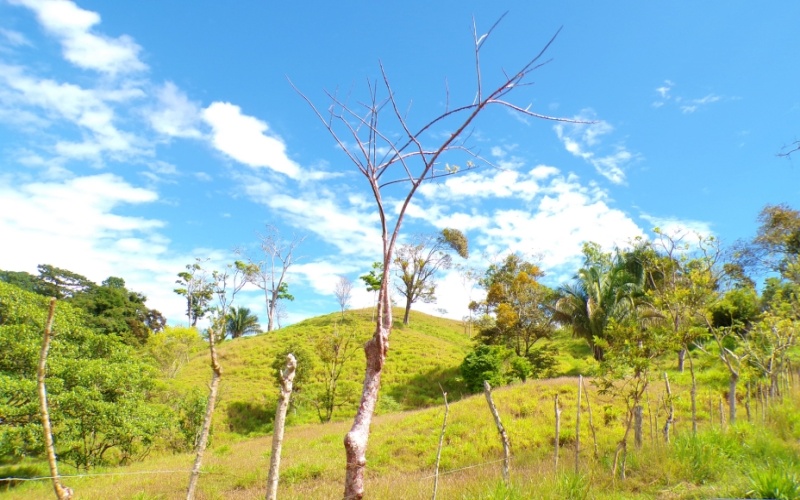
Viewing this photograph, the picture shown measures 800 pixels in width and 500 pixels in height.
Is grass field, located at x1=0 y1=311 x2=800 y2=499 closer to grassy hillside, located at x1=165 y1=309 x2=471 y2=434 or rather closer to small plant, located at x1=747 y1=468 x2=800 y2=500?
small plant, located at x1=747 y1=468 x2=800 y2=500

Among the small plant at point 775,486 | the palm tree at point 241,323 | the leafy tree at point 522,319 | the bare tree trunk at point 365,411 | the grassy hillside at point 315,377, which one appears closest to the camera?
the bare tree trunk at point 365,411

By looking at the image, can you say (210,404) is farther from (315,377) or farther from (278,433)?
(315,377)

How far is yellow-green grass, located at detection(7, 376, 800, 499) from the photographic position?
5.92m

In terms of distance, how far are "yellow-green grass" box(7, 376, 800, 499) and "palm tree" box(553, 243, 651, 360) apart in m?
8.69

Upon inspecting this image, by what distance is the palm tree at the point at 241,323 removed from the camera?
45969 mm

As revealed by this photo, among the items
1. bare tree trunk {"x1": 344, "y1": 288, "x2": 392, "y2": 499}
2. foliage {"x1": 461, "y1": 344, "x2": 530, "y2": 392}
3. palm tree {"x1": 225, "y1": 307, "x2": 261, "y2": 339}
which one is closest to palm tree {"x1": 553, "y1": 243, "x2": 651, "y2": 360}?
foliage {"x1": 461, "y1": 344, "x2": 530, "y2": 392}

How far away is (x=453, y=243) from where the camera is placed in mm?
41719

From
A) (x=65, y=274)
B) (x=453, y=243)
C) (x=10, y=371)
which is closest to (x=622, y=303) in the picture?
(x=453, y=243)

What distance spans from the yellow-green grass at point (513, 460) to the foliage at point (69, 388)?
1374 mm

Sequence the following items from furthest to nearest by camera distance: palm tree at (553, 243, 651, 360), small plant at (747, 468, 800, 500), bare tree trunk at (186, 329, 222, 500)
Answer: palm tree at (553, 243, 651, 360) < small plant at (747, 468, 800, 500) < bare tree trunk at (186, 329, 222, 500)

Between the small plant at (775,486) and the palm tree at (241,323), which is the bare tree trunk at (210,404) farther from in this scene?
the palm tree at (241,323)

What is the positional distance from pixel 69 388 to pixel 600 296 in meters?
25.3

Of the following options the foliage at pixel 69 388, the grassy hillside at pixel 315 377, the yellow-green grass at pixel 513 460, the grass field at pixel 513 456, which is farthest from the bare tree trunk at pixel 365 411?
the grassy hillside at pixel 315 377

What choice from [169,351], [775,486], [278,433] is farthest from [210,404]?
[169,351]
